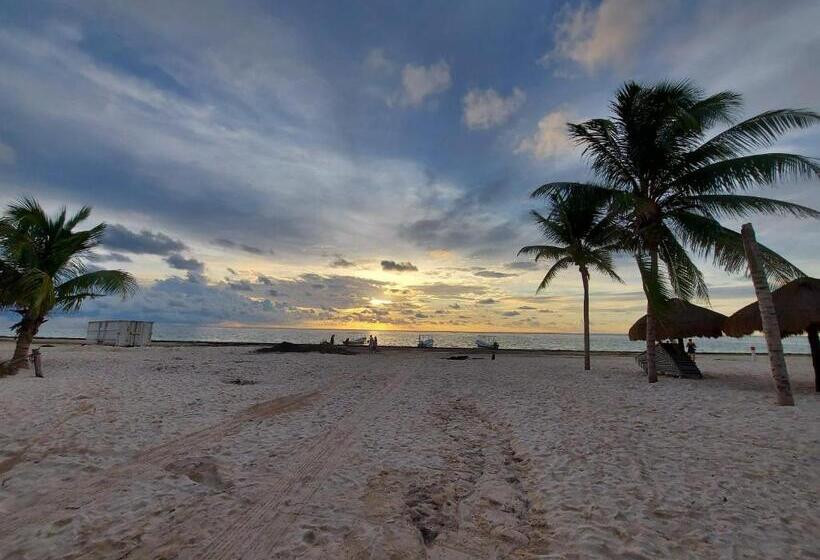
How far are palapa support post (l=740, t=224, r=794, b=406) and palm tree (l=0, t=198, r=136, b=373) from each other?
2141 centimetres

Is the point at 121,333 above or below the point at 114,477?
above

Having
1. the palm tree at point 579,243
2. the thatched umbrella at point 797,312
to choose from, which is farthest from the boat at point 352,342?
the thatched umbrella at point 797,312

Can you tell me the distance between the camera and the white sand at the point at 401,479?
3.53 m

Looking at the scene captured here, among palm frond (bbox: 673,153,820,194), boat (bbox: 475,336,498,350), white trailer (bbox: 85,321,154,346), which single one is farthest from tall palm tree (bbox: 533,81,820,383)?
white trailer (bbox: 85,321,154,346)

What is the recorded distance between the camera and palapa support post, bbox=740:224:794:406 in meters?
→ 9.33

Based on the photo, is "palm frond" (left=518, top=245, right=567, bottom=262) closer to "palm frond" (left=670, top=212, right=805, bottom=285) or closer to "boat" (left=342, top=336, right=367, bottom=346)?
"palm frond" (left=670, top=212, right=805, bottom=285)

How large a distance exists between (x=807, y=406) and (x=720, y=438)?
193 inches

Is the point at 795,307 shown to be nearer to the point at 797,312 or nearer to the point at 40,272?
the point at 797,312

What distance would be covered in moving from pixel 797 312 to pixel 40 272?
24.5 meters

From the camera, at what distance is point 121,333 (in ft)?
116

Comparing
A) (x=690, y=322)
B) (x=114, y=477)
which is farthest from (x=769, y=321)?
(x=114, y=477)

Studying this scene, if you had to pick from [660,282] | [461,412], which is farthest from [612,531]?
[660,282]

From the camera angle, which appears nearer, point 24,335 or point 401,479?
point 401,479

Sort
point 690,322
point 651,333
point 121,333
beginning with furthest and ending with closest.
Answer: point 121,333, point 690,322, point 651,333
